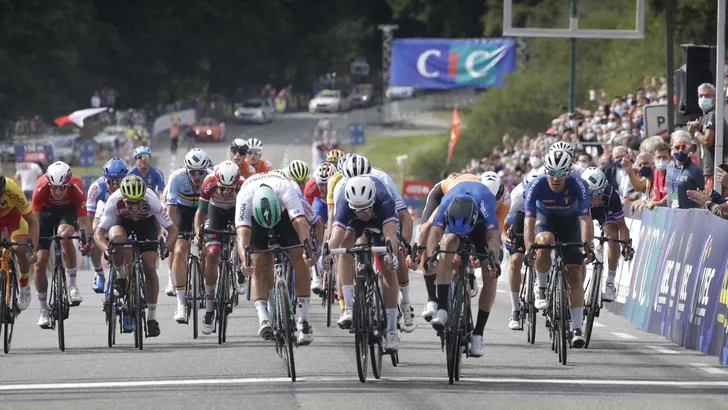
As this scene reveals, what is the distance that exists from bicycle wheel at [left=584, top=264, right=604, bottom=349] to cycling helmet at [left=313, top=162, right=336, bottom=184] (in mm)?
3779

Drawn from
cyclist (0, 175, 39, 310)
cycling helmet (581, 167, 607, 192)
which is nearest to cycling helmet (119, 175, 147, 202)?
cyclist (0, 175, 39, 310)

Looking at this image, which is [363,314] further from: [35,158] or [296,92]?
[296,92]

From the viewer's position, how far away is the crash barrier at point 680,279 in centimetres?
1420

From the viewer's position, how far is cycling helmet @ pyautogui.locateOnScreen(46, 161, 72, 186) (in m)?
16.6

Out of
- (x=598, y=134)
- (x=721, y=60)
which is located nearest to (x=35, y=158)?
(x=598, y=134)

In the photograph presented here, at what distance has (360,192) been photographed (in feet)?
41.0

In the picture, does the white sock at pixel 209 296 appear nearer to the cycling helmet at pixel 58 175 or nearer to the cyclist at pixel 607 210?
the cycling helmet at pixel 58 175

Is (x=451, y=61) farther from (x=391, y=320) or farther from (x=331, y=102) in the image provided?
(x=391, y=320)

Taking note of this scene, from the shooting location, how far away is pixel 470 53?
2293 inches

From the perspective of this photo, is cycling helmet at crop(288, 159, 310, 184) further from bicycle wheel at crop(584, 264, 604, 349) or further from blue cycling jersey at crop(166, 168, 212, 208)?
bicycle wheel at crop(584, 264, 604, 349)

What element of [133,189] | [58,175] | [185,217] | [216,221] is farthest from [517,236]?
[58,175]

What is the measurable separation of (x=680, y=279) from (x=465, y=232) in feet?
11.9

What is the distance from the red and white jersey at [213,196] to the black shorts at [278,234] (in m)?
2.63

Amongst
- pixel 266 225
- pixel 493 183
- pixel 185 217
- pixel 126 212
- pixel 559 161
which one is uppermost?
pixel 559 161
